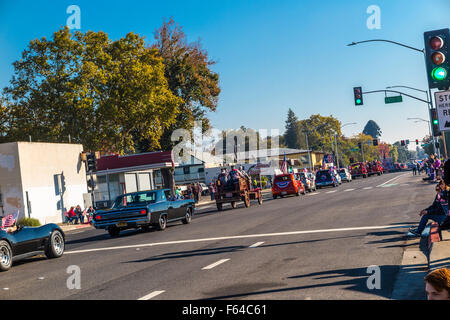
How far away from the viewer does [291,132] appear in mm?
152000

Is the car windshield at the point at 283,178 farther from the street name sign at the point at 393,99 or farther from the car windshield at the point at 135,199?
the car windshield at the point at 135,199

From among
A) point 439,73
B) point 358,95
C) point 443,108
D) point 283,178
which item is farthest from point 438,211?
point 283,178

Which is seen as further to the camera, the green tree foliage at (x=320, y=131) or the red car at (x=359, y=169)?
the green tree foliage at (x=320, y=131)

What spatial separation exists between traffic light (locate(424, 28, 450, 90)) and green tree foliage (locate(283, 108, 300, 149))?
139420 mm

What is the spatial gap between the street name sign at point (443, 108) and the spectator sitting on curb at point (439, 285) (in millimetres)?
6162

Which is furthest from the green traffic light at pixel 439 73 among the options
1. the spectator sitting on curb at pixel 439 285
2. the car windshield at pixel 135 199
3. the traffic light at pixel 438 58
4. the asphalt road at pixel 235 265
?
the car windshield at pixel 135 199

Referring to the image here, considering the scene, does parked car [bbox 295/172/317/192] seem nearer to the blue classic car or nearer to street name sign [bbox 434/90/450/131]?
the blue classic car

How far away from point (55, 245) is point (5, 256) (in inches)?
75.1

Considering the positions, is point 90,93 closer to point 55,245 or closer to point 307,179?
point 307,179

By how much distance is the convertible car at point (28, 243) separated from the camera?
40.3ft

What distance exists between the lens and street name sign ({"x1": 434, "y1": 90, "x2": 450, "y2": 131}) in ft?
29.5

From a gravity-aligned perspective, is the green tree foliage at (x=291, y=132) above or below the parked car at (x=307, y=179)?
above

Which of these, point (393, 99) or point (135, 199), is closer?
point (135, 199)

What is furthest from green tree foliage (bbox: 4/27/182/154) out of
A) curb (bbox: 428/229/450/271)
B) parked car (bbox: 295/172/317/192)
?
curb (bbox: 428/229/450/271)
